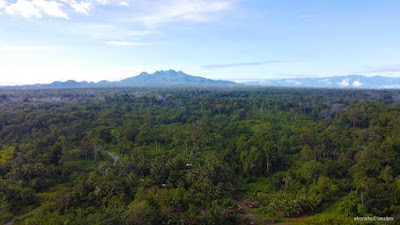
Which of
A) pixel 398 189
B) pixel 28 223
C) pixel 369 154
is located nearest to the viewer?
pixel 28 223

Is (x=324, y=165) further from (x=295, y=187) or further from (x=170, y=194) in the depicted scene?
(x=170, y=194)

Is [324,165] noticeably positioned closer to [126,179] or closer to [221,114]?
[126,179]

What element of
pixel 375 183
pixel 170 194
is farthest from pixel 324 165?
pixel 170 194

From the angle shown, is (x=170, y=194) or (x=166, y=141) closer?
(x=170, y=194)

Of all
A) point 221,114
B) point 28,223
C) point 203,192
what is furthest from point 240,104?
point 28,223

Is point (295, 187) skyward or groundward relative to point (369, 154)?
groundward

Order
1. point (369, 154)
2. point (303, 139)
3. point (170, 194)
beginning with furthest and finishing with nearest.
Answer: point (303, 139), point (369, 154), point (170, 194)
